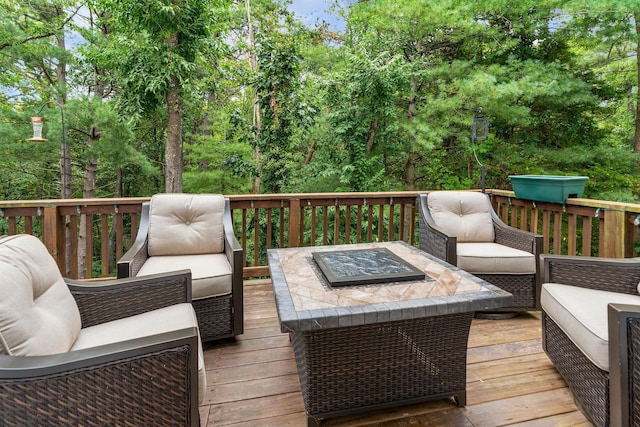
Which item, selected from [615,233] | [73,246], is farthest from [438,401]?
[73,246]

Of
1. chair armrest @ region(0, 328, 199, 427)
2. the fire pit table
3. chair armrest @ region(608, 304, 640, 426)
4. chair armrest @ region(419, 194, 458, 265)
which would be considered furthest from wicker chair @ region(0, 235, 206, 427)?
chair armrest @ region(419, 194, 458, 265)

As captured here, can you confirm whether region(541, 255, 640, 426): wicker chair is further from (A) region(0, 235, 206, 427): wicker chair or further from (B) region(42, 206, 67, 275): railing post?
(B) region(42, 206, 67, 275): railing post

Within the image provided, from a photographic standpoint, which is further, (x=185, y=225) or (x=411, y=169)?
(x=411, y=169)

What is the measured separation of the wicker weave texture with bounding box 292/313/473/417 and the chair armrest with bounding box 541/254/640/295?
2.47 feet

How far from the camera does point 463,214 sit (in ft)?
11.0

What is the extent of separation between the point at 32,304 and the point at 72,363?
40cm

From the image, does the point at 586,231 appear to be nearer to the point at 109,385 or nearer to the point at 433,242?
the point at 433,242

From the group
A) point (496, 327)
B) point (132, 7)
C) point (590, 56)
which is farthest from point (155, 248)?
point (590, 56)

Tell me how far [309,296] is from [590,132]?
7557 millimetres

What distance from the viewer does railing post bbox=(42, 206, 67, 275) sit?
3.04 m

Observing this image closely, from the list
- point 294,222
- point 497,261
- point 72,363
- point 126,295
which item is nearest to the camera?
point 72,363

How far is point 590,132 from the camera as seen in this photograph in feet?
22.1

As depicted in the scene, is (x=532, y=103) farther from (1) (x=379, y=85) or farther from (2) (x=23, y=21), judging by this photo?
(2) (x=23, y=21)

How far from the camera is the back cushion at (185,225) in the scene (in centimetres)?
274
